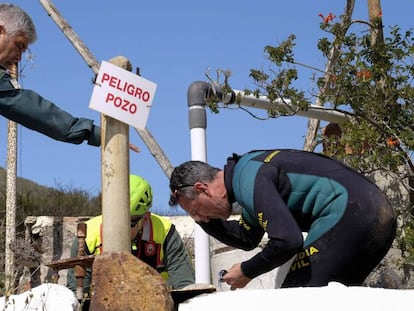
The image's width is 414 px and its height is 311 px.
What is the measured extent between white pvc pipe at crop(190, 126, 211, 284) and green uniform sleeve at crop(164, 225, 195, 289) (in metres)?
2.11

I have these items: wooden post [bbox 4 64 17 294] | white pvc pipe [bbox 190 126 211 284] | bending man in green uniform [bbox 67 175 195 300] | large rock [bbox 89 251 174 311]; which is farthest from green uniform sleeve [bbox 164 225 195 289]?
wooden post [bbox 4 64 17 294]

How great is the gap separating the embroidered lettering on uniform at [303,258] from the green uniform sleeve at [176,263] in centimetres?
137

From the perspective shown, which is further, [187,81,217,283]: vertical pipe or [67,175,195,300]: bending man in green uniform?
[187,81,217,283]: vertical pipe

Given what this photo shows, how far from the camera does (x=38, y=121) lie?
12.4ft

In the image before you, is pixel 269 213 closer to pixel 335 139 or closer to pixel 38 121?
pixel 38 121

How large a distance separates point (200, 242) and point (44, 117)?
404 centimetres

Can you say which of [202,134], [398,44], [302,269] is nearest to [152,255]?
[302,269]

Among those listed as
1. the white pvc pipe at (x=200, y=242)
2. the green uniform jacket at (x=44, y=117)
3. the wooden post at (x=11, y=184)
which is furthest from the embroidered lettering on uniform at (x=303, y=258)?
the wooden post at (x=11, y=184)

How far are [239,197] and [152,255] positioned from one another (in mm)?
1514

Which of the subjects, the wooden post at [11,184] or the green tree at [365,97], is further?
the wooden post at [11,184]

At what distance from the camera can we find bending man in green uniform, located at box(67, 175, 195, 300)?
17.0ft

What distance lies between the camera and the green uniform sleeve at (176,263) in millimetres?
5289

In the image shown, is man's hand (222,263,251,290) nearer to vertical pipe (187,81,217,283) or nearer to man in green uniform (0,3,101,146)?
man in green uniform (0,3,101,146)

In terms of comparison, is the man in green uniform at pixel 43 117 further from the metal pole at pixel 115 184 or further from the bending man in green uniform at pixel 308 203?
the bending man in green uniform at pixel 308 203
